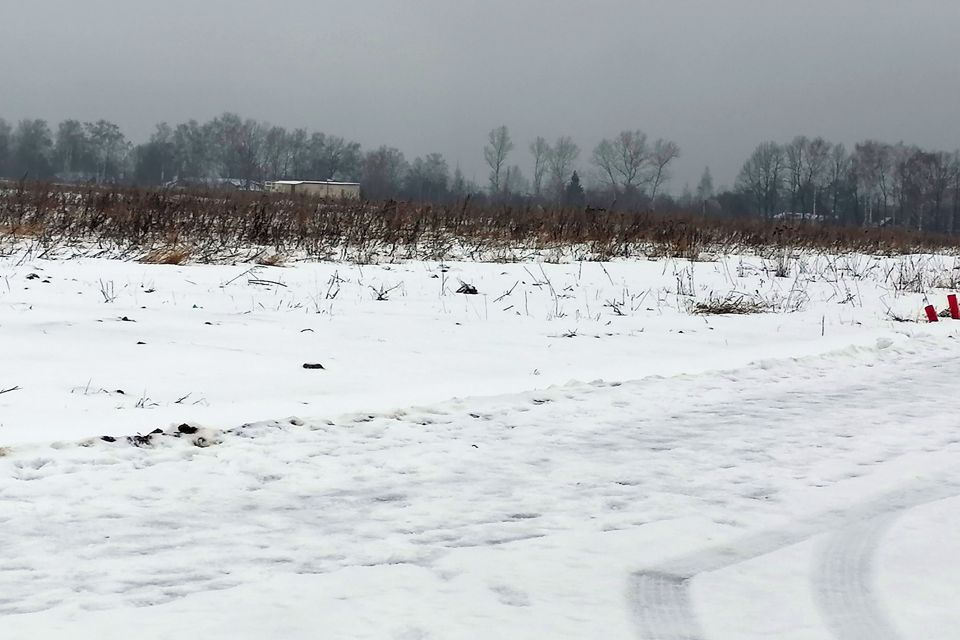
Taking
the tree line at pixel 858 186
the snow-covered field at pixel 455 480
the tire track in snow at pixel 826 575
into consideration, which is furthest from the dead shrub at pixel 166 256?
the tree line at pixel 858 186

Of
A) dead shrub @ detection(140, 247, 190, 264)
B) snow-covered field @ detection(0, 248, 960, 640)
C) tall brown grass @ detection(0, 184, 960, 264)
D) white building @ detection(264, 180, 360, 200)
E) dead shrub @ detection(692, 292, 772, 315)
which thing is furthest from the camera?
white building @ detection(264, 180, 360, 200)

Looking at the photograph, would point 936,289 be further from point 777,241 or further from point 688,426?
point 688,426

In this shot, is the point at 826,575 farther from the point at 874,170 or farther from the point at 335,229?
the point at 874,170

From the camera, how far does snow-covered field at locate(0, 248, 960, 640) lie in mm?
2383

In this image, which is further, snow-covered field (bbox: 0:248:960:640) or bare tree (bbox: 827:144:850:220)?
bare tree (bbox: 827:144:850:220)

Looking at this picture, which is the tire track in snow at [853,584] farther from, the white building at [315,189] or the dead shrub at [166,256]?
the white building at [315,189]

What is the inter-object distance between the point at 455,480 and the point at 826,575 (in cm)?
142

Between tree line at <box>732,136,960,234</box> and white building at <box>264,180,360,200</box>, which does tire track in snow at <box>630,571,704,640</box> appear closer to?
white building at <box>264,180,360,200</box>

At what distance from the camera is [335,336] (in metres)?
6.57

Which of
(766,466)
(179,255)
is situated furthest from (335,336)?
(179,255)

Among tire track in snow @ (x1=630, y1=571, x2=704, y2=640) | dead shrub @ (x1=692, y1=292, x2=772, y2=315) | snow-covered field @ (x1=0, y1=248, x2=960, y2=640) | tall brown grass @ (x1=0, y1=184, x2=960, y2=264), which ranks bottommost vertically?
tire track in snow @ (x1=630, y1=571, x2=704, y2=640)

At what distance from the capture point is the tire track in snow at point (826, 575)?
91.5 inches

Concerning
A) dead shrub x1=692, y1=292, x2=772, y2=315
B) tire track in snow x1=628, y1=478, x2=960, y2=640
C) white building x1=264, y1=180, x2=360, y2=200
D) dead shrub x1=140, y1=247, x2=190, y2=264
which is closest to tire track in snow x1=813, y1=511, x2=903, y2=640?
tire track in snow x1=628, y1=478, x2=960, y2=640

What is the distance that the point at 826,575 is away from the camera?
2691mm
